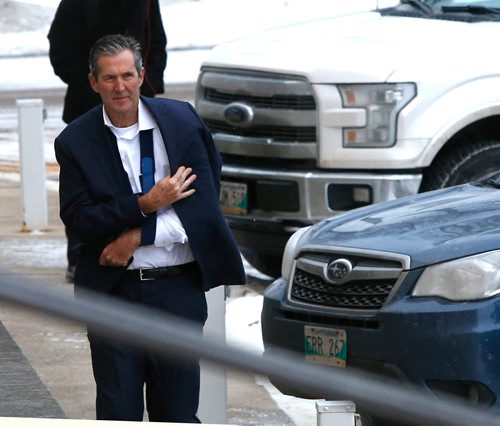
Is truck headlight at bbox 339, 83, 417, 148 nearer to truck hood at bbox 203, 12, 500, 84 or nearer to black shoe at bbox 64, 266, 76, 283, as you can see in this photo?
truck hood at bbox 203, 12, 500, 84

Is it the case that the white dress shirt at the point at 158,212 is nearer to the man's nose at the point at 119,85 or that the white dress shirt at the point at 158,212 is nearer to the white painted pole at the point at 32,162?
the man's nose at the point at 119,85

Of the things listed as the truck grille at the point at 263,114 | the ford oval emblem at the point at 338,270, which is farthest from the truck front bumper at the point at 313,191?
the ford oval emblem at the point at 338,270

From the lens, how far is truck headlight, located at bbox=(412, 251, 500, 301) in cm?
551

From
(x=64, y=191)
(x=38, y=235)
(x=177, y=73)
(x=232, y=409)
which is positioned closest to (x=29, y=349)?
(x=232, y=409)

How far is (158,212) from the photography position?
4930 mm

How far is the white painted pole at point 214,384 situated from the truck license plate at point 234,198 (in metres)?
3.02

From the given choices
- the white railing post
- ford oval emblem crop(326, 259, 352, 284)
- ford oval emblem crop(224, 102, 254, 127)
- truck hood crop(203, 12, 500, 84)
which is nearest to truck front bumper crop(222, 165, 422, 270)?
ford oval emblem crop(224, 102, 254, 127)

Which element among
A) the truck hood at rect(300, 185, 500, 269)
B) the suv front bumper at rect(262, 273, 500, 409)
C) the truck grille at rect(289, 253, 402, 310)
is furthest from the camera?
the truck grille at rect(289, 253, 402, 310)

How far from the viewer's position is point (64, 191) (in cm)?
504

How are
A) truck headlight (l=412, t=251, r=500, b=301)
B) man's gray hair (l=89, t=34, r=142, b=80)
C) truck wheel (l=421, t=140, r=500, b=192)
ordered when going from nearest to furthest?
man's gray hair (l=89, t=34, r=142, b=80) < truck headlight (l=412, t=251, r=500, b=301) < truck wheel (l=421, t=140, r=500, b=192)

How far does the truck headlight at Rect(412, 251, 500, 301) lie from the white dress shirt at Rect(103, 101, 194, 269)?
1.14 metres

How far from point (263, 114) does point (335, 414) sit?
5.28 meters

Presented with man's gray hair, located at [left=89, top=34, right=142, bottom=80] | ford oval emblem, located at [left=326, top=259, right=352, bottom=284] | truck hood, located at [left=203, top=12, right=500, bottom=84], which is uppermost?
man's gray hair, located at [left=89, top=34, right=142, bottom=80]

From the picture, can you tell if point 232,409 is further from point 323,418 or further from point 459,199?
point 323,418
